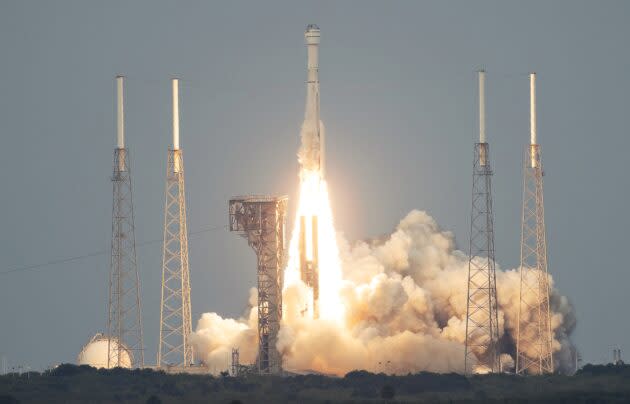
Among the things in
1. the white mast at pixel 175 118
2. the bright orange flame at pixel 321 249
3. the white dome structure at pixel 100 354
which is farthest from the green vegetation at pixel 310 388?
the white mast at pixel 175 118

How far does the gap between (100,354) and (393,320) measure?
14695mm

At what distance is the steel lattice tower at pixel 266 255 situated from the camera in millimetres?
179125

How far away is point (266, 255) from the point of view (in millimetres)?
179125

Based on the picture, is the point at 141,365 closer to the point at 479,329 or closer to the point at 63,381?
the point at 63,381

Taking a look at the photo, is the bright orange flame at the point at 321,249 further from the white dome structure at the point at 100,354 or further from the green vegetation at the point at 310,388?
the white dome structure at the point at 100,354

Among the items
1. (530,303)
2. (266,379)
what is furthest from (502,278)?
(266,379)

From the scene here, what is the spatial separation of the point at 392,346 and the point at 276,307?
5807mm

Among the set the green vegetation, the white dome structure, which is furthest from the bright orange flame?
the white dome structure

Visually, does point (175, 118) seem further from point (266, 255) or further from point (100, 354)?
point (100, 354)

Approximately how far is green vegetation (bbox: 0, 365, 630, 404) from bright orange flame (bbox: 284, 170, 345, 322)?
562 cm

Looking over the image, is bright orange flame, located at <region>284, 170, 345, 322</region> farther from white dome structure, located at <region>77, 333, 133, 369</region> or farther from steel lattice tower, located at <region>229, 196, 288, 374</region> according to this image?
white dome structure, located at <region>77, 333, 133, 369</region>

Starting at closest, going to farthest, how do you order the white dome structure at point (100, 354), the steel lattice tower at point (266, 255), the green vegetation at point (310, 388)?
the green vegetation at point (310, 388)
the steel lattice tower at point (266, 255)
the white dome structure at point (100, 354)

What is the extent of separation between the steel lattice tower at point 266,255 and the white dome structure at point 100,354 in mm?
7032

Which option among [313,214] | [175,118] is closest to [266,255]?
[313,214]
